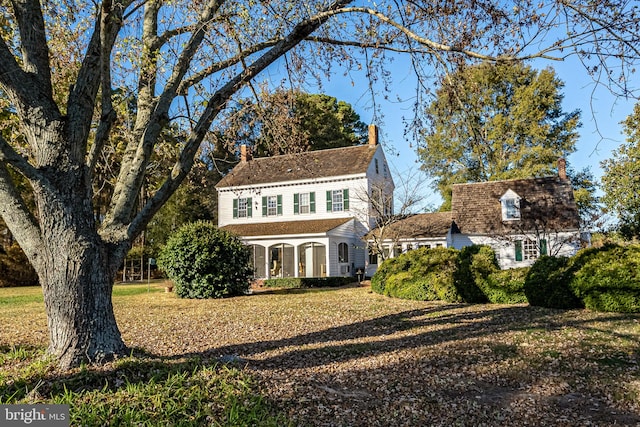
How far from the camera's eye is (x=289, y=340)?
811 centimetres

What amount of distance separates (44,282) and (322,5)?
536 cm

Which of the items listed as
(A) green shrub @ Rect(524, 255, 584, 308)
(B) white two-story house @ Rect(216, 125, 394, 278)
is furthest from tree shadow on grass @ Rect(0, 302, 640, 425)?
(B) white two-story house @ Rect(216, 125, 394, 278)

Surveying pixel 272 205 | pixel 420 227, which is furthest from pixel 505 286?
pixel 272 205

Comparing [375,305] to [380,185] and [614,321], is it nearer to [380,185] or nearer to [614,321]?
[614,321]

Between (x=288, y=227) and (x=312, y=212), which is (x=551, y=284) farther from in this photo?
(x=312, y=212)

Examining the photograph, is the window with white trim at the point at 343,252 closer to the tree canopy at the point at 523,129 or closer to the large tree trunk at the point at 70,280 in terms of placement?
the tree canopy at the point at 523,129

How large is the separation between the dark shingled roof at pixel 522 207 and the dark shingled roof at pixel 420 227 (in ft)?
4.38

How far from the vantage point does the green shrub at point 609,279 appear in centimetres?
1062

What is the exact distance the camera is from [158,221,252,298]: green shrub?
1623cm

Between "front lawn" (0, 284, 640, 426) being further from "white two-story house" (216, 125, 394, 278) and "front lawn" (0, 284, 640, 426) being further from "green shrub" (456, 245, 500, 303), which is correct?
"white two-story house" (216, 125, 394, 278)

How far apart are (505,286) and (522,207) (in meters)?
15.1

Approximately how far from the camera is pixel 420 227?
1016 inches

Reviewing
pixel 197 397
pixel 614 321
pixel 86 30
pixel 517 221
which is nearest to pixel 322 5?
pixel 86 30

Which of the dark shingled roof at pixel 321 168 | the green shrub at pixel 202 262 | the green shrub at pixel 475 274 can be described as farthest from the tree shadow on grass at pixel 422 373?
the dark shingled roof at pixel 321 168
